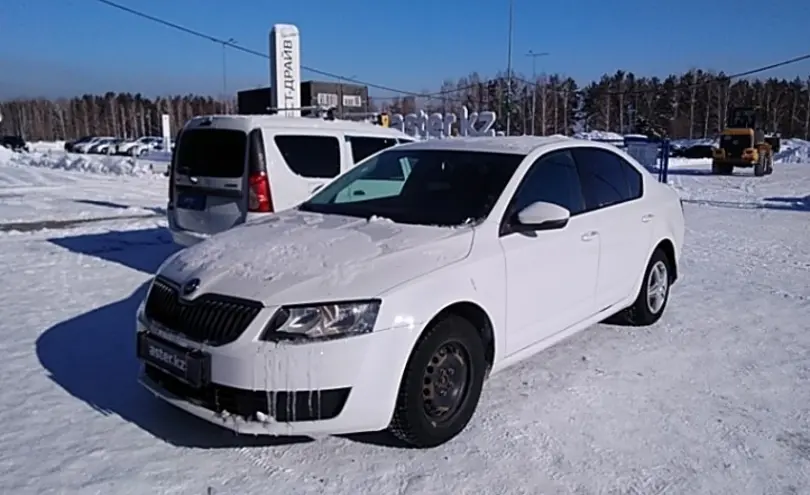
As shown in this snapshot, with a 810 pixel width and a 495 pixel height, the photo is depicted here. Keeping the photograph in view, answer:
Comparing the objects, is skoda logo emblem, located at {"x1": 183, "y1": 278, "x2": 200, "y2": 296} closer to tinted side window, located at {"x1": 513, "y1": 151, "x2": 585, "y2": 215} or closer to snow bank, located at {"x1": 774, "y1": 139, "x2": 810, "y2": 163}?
tinted side window, located at {"x1": 513, "y1": 151, "x2": 585, "y2": 215}

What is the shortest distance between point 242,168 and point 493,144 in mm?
2707

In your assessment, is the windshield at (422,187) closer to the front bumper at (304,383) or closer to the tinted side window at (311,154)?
the front bumper at (304,383)

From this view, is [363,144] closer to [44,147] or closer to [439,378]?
[439,378]

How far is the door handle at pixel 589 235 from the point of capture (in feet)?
14.1

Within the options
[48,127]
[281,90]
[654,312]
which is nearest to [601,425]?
[654,312]

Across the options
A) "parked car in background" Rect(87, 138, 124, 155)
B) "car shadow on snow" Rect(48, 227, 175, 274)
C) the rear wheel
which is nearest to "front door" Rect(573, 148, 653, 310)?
"car shadow on snow" Rect(48, 227, 175, 274)

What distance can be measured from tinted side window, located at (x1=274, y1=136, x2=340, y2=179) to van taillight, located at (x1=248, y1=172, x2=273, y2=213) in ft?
1.27

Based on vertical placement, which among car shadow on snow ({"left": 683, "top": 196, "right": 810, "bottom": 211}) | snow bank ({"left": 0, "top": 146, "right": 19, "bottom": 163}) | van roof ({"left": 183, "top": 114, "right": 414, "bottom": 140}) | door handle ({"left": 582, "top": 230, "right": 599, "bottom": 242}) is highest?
van roof ({"left": 183, "top": 114, "right": 414, "bottom": 140})

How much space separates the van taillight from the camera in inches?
238

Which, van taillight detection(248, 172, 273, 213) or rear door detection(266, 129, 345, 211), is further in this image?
rear door detection(266, 129, 345, 211)

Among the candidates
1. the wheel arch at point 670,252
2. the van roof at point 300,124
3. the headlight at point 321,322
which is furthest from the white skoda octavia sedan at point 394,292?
the van roof at point 300,124

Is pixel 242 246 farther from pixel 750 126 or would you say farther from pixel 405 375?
pixel 750 126

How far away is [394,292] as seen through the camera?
2969 millimetres

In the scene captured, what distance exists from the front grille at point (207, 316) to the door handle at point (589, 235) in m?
2.34
